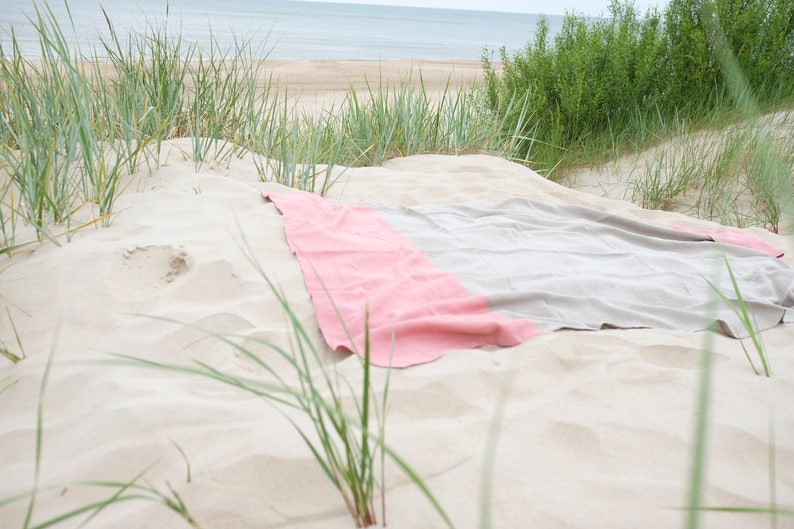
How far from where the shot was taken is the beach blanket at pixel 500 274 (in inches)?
68.0

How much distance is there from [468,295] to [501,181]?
160cm

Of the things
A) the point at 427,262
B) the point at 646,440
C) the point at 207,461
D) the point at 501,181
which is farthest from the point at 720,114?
the point at 207,461

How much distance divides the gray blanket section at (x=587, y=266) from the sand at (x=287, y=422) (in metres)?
0.13

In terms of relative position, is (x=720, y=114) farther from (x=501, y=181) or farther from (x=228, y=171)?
(x=228, y=171)

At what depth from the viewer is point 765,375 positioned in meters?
1.55

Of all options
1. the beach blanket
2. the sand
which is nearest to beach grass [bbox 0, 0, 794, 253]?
the sand

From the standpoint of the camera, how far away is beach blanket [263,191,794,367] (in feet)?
5.67

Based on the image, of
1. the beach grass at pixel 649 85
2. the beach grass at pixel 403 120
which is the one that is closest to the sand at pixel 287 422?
the beach grass at pixel 403 120

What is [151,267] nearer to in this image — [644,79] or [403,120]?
[403,120]

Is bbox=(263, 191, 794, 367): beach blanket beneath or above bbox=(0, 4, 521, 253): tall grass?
beneath

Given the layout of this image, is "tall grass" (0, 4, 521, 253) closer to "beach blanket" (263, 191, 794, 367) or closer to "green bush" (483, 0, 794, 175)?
"green bush" (483, 0, 794, 175)

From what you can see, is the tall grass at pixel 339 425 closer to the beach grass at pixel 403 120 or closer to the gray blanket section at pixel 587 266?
the gray blanket section at pixel 587 266

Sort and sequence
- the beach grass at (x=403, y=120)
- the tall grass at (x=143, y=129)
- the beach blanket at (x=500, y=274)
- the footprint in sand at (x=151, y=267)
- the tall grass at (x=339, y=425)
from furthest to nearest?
the beach grass at (x=403, y=120)
the tall grass at (x=143, y=129)
the footprint in sand at (x=151, y=267)
the beach blanket at (x=500, y=274)
the tall grass at (x=339, y=425)

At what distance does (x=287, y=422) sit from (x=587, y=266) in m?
1.43
